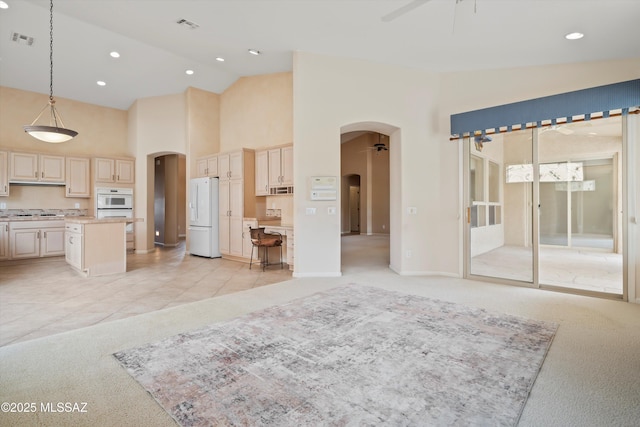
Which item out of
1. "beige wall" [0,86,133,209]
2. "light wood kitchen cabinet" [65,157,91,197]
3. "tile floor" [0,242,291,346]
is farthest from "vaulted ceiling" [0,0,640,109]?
"tile floor" [0,242,291,346]

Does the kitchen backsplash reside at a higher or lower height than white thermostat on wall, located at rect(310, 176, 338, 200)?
lower

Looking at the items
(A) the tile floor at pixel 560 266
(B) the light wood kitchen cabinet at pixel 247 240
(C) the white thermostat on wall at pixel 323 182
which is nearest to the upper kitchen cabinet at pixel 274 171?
(B) the light wood kitchen cabinet at pixel 247 240

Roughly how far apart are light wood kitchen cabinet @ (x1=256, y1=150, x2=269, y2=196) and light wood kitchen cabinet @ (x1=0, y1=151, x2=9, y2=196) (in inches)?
201

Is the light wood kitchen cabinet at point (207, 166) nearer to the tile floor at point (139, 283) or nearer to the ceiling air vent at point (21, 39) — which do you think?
the tile floor at point (139, 283)

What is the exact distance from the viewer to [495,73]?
4.73 metres

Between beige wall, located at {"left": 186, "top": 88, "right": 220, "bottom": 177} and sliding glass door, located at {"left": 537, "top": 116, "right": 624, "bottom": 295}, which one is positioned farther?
beige wall, located at {"left": 186, "top": 88, "right": 220, "bottom": 177}

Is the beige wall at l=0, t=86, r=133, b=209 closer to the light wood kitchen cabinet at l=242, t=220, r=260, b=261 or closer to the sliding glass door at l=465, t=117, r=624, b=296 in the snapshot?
the light wood kitchen cabinet at l=242, t=220, r=260, b=261

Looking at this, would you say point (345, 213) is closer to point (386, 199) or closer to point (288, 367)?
point (386, 199)

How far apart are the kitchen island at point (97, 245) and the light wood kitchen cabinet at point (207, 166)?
222 cm

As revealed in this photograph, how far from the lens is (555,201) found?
4.82 meters

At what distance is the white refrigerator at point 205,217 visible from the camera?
275 inches

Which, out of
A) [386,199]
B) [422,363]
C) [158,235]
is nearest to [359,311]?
[422,363]

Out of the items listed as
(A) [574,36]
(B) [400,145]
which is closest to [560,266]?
(B) [400,145]

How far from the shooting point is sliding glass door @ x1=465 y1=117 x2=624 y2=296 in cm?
451
